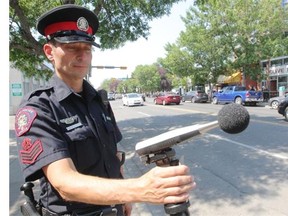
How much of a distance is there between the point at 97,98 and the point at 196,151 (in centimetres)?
660

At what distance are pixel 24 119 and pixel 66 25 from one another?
0.57 m

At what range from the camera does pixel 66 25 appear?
170 centimetres

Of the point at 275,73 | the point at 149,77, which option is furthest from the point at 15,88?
the point at 149,77

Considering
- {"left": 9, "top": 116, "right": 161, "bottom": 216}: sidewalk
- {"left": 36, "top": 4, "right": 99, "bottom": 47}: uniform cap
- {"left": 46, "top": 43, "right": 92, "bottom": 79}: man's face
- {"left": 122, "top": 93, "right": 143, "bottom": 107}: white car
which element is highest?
{"left": 36, "top": 4, "right": 99, "bottom": 47}: uniform cap

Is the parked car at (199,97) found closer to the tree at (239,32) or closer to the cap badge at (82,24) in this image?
the tree at (239,32)

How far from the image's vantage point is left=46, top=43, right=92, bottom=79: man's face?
1.67m

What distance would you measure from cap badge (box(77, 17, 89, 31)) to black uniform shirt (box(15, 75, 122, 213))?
29 cm

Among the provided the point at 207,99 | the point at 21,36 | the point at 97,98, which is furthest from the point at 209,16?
the point at 97,98

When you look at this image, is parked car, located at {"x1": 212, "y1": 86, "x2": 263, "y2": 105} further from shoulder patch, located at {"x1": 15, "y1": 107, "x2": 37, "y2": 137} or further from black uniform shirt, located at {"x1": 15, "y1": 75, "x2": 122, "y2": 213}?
shoulder patch, located at {"x1": 15, "y1": 107, "x2": 37, "y2": 137}

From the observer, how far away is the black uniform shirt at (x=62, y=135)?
1375 mm

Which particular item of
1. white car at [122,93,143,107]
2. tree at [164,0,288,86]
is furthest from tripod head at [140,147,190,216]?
white car at [122,93,143,107]

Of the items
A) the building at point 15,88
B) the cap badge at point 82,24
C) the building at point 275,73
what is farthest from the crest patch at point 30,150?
the building at point 275,73

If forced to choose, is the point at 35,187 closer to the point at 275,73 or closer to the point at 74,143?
the point at 74,143

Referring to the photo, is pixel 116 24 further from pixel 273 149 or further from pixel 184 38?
pixel 184 38
